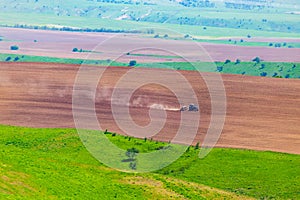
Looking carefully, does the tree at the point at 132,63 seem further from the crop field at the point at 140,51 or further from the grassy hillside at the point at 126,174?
the grassy hillside at the point at 126,174

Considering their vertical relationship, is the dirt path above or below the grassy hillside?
above

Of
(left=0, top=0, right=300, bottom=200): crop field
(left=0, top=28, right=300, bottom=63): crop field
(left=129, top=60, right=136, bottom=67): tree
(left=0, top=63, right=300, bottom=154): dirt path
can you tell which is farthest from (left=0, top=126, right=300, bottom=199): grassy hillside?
(left=0, top=28, right=300, bottom=63): crop field

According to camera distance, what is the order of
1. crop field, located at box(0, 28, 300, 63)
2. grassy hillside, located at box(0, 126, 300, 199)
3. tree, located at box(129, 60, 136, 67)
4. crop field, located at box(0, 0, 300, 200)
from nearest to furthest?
grassy hillside, located at box(0, 126, 300, 199)
crop field, located at box(0, 0, 300, 200)
tree, located at box(129, 60, 136, 67)
crop field, located at box(0, 28, 300, 63)

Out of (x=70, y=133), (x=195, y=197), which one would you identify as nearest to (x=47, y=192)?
(x=195, y=197)

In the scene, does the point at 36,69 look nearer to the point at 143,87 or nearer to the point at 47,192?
the point at 143,87

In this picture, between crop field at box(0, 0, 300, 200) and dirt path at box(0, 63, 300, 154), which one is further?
dirt path at box(0, 63, 300, 154)

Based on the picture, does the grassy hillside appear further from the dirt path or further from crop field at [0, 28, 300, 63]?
crop field at [0, 28, 300, 63]

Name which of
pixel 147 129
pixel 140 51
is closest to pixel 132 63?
pixel 140 51
